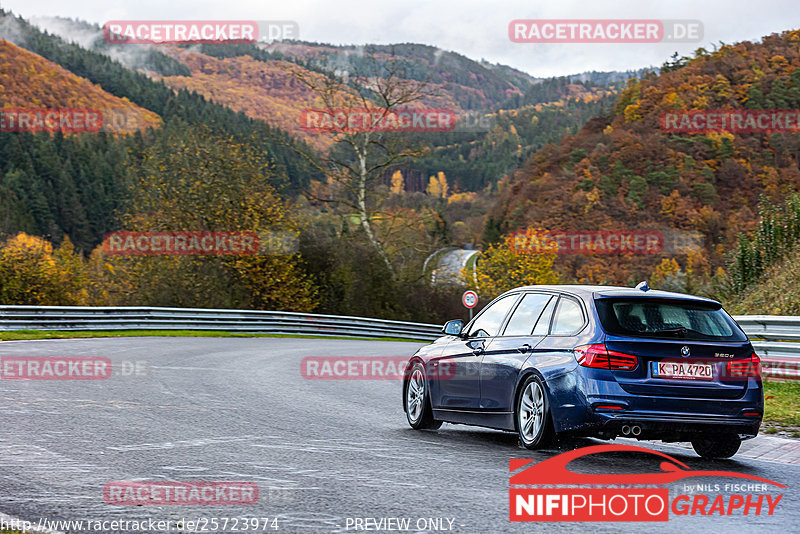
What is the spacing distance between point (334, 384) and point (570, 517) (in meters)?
10.1

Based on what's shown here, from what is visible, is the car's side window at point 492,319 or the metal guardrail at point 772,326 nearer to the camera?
the car's side window at point 492,319

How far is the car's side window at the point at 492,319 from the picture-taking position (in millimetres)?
9078

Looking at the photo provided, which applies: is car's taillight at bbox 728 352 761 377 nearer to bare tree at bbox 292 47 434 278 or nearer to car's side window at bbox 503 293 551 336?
car's side window at bbox 503 293 551 336

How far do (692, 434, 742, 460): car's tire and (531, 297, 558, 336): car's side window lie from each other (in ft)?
5.16

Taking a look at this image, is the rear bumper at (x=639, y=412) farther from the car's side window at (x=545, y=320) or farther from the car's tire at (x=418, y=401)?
the car's tire at (x=418, y=401)

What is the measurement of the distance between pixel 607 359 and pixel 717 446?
4.97ft

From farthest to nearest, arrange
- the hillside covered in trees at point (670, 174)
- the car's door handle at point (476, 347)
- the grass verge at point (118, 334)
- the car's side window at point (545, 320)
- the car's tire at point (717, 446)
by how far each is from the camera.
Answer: the hillside covered in trees at point (670, 174) → the grass verge at point (118, 334) → the car's door handle at point (476, 347) → the car's side window at point (545, 320) → the car's tire at point (717, 446)

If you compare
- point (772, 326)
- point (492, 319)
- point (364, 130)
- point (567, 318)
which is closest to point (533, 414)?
point (567, 318)

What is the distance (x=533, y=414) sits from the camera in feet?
25.9

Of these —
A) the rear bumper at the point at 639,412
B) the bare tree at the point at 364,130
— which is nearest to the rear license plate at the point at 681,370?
the rear bumper at the point at 639,412

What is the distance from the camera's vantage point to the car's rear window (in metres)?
7.60

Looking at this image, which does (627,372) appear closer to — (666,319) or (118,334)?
(666,319)

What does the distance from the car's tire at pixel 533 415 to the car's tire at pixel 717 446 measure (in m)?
1.30

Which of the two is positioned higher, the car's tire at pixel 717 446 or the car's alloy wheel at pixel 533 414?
the car's alloy wheel at pixel 533 414
